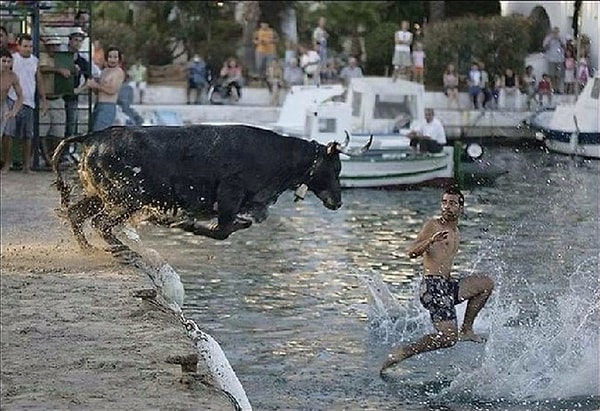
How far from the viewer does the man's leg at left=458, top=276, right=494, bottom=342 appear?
11.8 m

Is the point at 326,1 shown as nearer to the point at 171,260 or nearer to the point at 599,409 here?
the point at 171,260

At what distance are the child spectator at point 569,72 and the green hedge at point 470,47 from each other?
3.29 meters

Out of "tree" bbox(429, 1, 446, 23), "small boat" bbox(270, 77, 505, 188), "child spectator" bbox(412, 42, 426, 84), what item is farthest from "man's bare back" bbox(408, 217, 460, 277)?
"tree" bbox(429, 1, 446, 23)

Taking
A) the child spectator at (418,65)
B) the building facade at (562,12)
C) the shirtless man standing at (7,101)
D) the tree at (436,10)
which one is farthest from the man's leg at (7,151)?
the tree at (436,10)

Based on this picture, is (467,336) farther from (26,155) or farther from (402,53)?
(402,53)

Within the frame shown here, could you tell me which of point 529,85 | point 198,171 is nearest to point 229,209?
point 198,171

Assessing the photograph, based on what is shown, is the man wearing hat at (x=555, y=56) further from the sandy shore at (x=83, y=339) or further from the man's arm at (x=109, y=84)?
the sandy shore at (x=83, y=339)

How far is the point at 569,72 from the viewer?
38.6 m

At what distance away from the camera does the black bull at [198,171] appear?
1488 centimetres

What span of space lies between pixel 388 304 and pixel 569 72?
24.8m

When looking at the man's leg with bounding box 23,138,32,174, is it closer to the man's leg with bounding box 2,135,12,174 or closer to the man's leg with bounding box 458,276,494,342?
the man's leg with bounding box 2,135,12,174

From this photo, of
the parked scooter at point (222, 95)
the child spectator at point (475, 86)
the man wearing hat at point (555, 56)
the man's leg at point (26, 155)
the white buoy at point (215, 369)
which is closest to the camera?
the white buoy at point (215, 369)

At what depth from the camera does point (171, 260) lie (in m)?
17.5

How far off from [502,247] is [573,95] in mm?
19078
